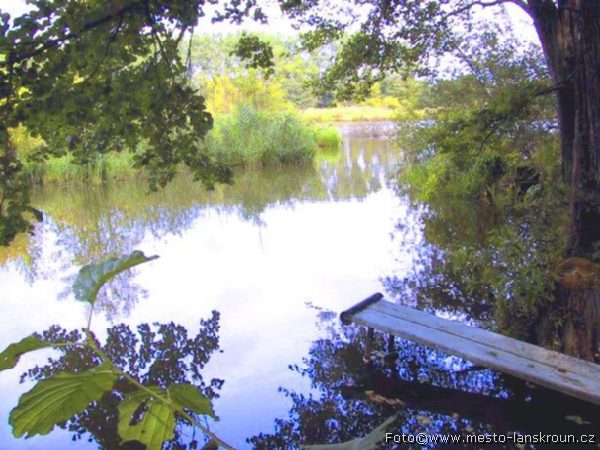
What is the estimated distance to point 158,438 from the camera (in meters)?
0.90

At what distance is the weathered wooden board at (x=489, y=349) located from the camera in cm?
303

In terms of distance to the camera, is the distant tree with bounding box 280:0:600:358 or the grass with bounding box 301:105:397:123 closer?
the distant tree with bounding box 280:0:600:358

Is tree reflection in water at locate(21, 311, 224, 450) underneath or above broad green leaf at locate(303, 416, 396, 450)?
underneath

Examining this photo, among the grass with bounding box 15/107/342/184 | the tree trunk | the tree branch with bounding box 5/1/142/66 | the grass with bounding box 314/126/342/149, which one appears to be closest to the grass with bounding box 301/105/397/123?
the grass with bounding box 314/126/342/149

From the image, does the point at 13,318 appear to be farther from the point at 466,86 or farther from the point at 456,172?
the point at 456,172

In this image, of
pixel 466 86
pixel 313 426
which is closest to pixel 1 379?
pixel 313 426

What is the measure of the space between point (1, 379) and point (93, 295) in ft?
12.9

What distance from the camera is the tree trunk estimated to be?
3211 millimetres

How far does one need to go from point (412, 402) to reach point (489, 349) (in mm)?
605

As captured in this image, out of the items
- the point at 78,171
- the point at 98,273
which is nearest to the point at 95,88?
the point at 98,273

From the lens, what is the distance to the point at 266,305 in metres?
5.61

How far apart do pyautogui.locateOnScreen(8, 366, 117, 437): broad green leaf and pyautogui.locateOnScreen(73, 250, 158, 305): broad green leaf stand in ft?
0.44

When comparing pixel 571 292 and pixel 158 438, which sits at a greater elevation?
pixel 158 438

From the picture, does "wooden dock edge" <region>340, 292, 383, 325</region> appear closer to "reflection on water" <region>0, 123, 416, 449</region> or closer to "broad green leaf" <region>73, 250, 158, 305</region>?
"reflection on water" <region>0, 123, 416, 449</region>
